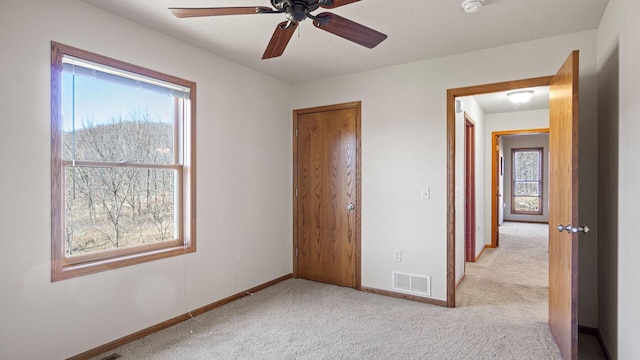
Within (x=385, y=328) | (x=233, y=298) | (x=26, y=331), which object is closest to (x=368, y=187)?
(x=385, y=328)

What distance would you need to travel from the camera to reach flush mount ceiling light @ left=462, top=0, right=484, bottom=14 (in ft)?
7.43

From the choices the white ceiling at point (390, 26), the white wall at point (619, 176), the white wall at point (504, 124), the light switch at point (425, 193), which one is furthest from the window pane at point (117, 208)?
the white wall at point (504, 124)

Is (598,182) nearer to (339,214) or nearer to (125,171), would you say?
(339,214)

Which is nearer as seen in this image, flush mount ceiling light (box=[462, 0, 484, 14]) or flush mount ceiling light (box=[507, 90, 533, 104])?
flush mount ceiling light (box=[462, 0, 484, 14])

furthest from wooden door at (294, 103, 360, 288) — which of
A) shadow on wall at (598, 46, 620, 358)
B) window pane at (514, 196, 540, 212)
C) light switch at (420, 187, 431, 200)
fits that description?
window pane at (514, 196, 540, 212)

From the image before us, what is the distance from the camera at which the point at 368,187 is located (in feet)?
12.6

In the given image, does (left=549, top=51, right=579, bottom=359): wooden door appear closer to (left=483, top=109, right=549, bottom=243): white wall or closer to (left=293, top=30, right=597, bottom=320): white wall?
(left=293, top=30, right=597, bottom=320): white wall

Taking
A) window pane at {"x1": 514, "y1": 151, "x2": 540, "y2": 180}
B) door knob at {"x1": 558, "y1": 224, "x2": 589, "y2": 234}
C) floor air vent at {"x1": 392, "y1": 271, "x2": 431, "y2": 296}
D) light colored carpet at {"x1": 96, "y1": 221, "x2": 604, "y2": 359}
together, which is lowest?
light colored carpet at {"x1": 96, "y1": 221, "x2": 604, "y2": 359}

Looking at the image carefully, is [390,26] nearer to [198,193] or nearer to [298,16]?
[298,16]

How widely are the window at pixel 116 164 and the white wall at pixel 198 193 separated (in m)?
0.07

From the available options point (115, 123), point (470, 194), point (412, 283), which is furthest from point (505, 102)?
point (115, 123)

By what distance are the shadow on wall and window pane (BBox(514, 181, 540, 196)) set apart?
26.1 ft

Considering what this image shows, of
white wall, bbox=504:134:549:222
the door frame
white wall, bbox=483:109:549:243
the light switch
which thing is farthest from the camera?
white wall, bbox=504:134:549:222

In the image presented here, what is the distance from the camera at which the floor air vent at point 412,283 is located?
3496mm
